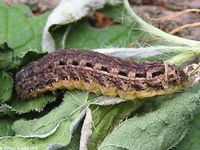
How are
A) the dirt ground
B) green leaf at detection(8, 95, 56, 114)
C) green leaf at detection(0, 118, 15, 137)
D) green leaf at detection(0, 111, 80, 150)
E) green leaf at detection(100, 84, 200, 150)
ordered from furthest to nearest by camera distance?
1. the dirt ground
2. green leaf at detection(8, 95, 56, 114)
3. green leaf at detection(0, 118, 15, 137)
4. green leaf at detection(0, 111, 80, 150)
5. green leaf at detection(100, 84, 200, 150)

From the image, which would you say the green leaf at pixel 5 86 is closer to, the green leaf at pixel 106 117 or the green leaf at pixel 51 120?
the green leaf at pixel 51 120

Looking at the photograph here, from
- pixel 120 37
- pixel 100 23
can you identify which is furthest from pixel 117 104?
pixel 100 23

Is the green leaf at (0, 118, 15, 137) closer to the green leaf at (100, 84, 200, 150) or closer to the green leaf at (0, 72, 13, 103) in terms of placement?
the green leaf at (0, 72, 13, 103)

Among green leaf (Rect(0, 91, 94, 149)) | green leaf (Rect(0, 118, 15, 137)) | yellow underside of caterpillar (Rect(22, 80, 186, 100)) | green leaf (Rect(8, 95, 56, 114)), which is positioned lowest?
green leaf (Rect(0, 118, 15, 137))

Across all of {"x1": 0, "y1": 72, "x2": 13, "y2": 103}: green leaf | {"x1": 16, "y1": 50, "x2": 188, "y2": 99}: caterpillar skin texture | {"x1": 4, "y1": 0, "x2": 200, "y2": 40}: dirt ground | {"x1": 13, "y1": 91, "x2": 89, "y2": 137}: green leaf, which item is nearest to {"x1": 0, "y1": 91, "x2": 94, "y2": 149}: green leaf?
{"x1": 13, "y1": 91, "x2": 89, "y2": 137}: green leaf

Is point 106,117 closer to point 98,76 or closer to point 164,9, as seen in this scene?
point 98,76

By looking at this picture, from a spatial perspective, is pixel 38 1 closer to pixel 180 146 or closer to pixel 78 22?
pixel 78 22
